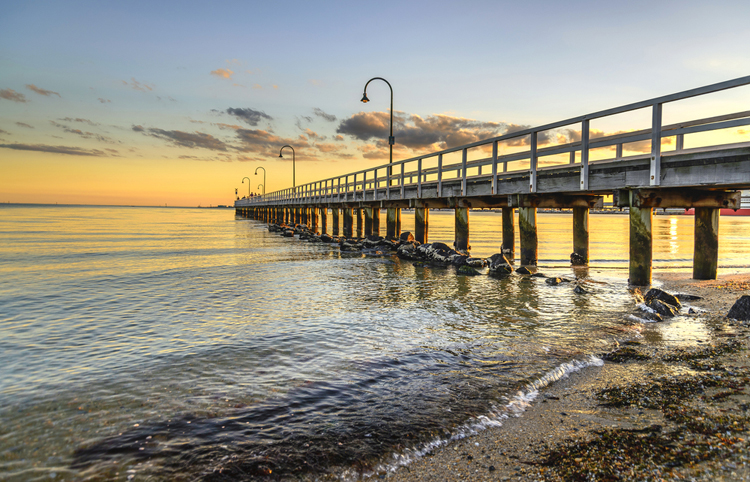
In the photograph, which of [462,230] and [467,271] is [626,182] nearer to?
[467,271]

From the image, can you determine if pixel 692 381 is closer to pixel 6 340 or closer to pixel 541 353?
pixel 541 353

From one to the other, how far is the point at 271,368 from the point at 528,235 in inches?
492

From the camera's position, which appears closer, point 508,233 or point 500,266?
point 500,266

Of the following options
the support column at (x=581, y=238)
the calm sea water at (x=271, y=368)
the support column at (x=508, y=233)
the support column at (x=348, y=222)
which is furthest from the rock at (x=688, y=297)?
the support column at (x=348, y=222)

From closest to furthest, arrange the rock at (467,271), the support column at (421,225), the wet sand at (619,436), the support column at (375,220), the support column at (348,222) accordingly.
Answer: the wet sand at (619,436)
the rock at (467,271)
the support column at (421,225)
the support column at (375,220)
the support column at (348,222)

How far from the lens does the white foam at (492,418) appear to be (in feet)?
10.1

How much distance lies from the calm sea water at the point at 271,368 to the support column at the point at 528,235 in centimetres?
411

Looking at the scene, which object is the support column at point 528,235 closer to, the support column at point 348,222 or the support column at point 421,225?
the support column at point 421,225

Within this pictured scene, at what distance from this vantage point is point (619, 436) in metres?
3.26

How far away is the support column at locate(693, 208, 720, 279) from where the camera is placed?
10891mm

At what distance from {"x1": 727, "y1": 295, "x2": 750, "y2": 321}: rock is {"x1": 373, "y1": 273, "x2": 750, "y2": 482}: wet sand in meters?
2.61

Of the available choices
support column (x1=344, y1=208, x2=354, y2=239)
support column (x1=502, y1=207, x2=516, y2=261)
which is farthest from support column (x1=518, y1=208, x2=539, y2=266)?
support column (x1=344, y1=208, x2=354, y2=239)

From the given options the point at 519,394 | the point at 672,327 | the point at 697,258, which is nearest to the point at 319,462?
the point at 519,394

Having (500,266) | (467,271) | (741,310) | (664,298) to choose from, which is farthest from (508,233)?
(741,310)
